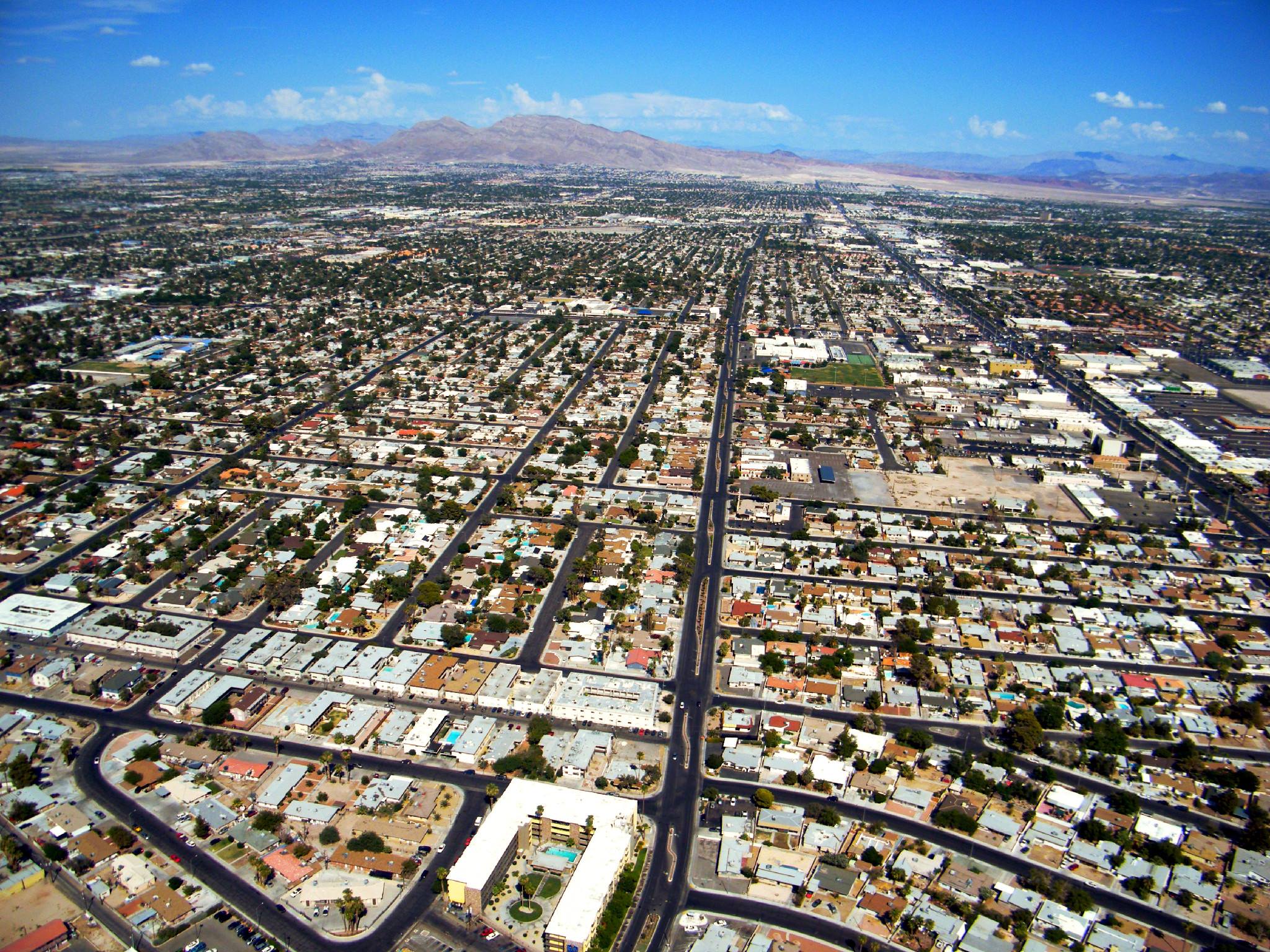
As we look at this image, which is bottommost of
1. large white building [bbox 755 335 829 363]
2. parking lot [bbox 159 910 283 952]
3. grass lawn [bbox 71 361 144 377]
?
parking lot [bbox 159 910 283 952]

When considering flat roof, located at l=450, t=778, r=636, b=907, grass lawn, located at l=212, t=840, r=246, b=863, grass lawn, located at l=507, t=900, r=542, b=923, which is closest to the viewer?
grass lawn, located at l=507, t=900, r=542, b=923

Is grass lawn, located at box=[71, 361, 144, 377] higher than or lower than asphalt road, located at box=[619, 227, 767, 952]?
higher

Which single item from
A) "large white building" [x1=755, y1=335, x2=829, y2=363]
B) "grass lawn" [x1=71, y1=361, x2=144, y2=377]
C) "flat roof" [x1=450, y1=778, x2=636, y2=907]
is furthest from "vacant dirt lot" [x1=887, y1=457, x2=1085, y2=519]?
"grass lawn" [x1=71, y1=361, x2=144, y2=377]

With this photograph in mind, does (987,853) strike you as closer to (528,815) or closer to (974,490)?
(528,815)

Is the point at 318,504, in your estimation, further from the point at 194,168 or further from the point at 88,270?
the point at 194,168

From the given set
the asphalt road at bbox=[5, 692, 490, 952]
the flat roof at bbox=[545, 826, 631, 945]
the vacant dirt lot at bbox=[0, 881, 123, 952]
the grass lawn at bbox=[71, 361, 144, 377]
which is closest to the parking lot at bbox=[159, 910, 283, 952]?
the asphalt road at bbox=[5, 692, 490, 952]

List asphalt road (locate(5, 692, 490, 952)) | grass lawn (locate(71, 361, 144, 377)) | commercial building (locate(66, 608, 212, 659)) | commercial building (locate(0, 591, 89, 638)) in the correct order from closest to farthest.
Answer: asphalt road (locate(5, 692, 490, 952)) < commercial building (locate(66, 608, 212, 659)) < commercial building (locate(0, 591, 89, 638)) < grass lawn (locate(71, 361, 144, 377))

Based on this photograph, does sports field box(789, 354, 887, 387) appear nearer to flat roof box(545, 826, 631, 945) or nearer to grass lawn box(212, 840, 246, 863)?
flat roof box(545, 826, 631, 945)

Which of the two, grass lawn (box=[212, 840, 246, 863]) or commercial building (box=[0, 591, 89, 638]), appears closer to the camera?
grass lawn (box=[212, 840, 246, 863])
